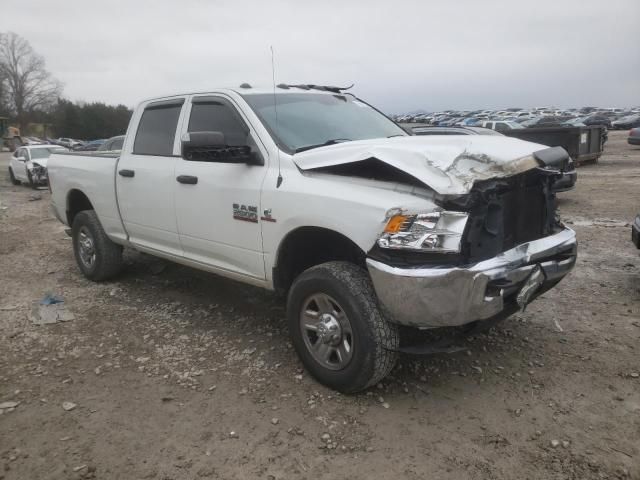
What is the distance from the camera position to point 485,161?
2.89m

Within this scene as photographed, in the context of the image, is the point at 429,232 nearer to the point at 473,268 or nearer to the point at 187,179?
the point at 473,268

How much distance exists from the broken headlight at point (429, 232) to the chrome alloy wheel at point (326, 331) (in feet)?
2.07

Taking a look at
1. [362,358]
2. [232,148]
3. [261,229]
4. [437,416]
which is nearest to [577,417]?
[437,416]

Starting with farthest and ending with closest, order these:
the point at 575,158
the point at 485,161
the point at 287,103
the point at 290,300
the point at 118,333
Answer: the point at 575,158, the point at 118,333, the point at 287,103, the point at 290,300, the point at 485,161

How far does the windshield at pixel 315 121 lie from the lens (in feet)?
12.1

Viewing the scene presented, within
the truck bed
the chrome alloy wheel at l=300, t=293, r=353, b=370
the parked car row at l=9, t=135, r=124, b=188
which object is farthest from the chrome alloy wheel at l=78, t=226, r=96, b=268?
the parked car row at l=9, t=135, r=124, b=188

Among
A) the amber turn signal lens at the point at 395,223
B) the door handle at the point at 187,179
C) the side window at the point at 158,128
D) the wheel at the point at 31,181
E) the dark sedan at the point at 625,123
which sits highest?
the side window at the point at 158,128

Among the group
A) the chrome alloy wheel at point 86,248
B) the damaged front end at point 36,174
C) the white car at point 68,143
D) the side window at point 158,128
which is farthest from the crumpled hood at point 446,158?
the white car at point 68,143

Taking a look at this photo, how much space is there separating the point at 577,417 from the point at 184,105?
12.1 feet

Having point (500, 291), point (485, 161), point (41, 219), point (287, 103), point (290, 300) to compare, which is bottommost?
point (41, 219)

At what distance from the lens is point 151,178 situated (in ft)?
14.8

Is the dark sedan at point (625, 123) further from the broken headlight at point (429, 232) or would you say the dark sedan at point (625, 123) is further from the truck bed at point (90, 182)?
the broken headlight at point (429, 232)

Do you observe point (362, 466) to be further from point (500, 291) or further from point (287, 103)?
point (287, 103)

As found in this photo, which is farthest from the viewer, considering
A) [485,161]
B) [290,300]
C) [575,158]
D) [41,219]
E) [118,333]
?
[575,158]
